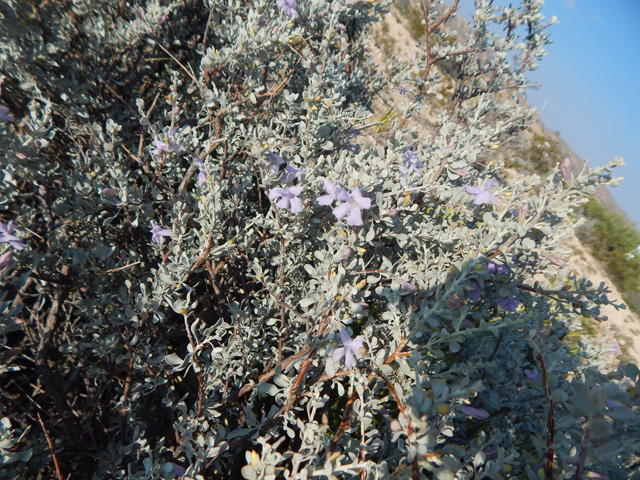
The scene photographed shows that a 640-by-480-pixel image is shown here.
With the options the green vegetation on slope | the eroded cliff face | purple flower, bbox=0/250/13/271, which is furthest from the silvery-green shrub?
the green vegetation on slope

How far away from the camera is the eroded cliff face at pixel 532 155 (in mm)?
5253

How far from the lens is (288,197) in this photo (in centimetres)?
128

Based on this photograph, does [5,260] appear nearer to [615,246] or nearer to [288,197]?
[288,197]

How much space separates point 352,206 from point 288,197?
0.27 meters

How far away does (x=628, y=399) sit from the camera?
0.75 meters

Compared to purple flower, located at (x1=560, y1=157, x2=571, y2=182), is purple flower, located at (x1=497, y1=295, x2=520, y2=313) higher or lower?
purple flower, located at (x1=560, y1=157, x2=571, y2=182)

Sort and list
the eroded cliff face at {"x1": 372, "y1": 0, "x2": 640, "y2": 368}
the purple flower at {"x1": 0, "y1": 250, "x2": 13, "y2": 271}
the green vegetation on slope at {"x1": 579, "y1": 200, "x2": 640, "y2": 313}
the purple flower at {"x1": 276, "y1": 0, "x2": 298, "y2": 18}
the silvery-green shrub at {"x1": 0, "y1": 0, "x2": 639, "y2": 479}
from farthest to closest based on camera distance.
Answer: the green vegetation on slope at {"x1": 579, "y1": 200, "x2": 640, "y2": 313}, the eroded cliff face at {"x1": 372, "y1": 0, "x2": 640, "y2": 368}, the purple flower at {"x1": 276, "y1": 0, "x2": 298, "y2": 18}, the silvery-green shrub at {"x1": 0, "y1": 0, "x2": 639, "y2": 479}, the purple flower at {"x1": 0, "y1": 250, "x2": 13, "y2": 271}

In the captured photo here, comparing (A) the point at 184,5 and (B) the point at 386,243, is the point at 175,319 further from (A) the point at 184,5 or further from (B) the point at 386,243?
(A) the point at 184,5

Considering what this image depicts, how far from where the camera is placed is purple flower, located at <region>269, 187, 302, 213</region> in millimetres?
1243

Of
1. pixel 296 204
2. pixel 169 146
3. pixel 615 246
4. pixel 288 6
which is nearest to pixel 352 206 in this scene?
pixel 296 204

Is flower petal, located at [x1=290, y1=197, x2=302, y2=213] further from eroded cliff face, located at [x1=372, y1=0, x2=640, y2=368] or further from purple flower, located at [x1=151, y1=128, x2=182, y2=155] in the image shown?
eroded cliff face, located at [x1=372, y1=0, x2=640, y2=368]

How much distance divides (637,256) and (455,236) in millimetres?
9176

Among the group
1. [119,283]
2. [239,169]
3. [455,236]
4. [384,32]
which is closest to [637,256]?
[384,32]

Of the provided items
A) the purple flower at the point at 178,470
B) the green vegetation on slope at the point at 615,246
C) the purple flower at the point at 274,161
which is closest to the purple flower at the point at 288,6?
the purple flower at the point at 274,161
